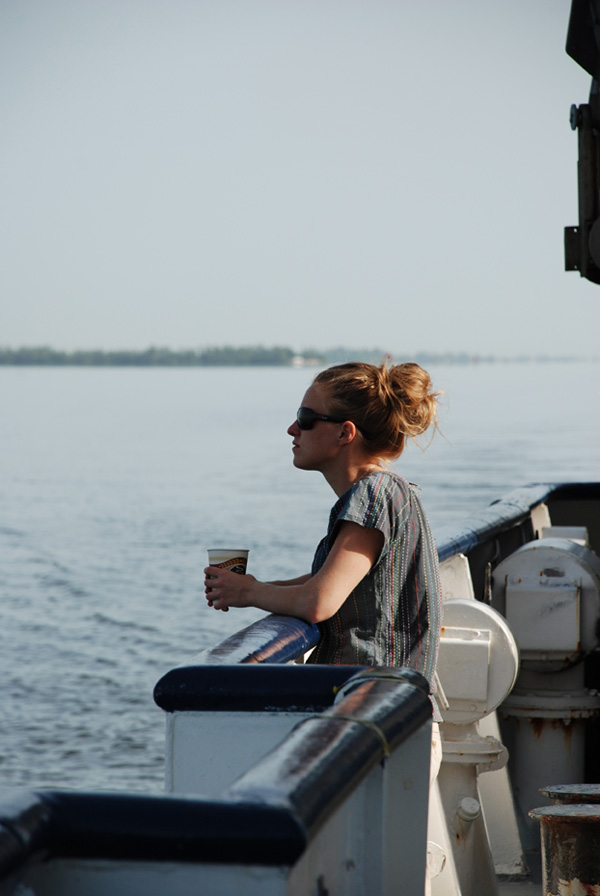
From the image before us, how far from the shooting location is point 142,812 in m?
1.11

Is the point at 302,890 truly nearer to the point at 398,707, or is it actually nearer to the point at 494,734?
the point at 398,707

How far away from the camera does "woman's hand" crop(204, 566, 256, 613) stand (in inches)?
91.7

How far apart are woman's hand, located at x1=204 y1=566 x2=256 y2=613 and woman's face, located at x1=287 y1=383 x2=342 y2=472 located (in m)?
0.30

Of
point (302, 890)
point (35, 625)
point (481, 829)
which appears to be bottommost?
point (35, 625)

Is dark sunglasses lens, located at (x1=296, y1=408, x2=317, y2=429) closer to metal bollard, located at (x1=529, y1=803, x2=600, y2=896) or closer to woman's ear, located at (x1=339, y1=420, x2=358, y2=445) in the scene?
woman's ear, located at (x1=339, y1=420, x2=358, y2=445)

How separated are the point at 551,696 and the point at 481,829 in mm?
1109

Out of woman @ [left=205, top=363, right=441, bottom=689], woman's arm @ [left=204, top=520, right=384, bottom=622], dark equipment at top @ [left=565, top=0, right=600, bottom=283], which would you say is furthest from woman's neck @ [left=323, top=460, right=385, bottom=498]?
dark equipment at top @ [left=565, top=0, right=600, bottom=283]

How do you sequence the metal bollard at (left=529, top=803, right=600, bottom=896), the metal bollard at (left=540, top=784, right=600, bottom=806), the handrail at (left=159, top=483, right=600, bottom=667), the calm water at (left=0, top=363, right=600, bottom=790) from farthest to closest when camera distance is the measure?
1. the calm water at (left=0, top=363, right=600, bottom=790)
2. the metal bollard at (left=540, top=784, right=600, bottom=806)
3. the metal bollard at (left=529, top=803, right=600, bottom=896)
4. the handrail at (left=159, top=483, right=600, bottom=667)

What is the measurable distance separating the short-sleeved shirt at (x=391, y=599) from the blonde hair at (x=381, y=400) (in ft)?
0.52

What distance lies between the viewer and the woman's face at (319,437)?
2.48m

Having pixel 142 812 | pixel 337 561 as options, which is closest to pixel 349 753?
pixel 142 812

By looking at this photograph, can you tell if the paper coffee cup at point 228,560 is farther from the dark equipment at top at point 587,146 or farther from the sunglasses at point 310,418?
the dark equipment at top at point 587,146

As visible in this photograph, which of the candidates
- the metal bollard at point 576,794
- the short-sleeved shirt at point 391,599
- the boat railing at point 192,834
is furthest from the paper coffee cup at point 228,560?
the metal bollard at point 576,794

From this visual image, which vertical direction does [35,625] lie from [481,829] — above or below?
below
